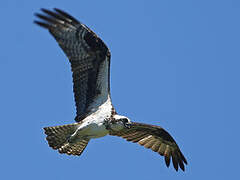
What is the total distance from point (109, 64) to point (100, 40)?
58 centimetres

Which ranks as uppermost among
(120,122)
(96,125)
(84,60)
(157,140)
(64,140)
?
(84,60)

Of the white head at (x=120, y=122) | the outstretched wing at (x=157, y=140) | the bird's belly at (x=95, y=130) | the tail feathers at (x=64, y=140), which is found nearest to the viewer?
the white head at (x=120, y=122)

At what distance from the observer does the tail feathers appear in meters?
12.5

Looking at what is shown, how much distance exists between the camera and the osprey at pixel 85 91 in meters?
12.1

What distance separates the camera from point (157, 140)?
13469 mm

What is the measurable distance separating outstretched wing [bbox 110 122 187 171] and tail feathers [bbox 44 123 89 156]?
104 cm

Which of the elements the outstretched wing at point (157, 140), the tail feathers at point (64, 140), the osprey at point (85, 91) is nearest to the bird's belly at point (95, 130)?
the osprey at point (85, 91)

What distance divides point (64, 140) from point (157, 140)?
2.33 m

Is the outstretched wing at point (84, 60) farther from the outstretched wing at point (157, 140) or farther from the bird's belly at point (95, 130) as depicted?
the outstretched wing at point (157, 140)

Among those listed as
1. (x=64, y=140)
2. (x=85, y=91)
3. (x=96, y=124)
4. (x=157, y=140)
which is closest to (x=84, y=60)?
(x=85, y=91)

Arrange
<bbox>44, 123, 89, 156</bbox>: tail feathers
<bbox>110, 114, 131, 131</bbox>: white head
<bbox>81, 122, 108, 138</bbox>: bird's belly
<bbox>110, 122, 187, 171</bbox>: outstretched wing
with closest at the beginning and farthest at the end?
<bbox>110, 114, 131, 131</bbox>: white head → <bbox>81, 122, 108, 138</bbox>: bird's belly → <bbox>44, 123, 89, 156</bbox>: tail feathers → <bbox>110, 122, 187, 171</bbox>: outstretched wing

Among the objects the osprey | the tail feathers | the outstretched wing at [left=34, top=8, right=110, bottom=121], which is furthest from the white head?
the tail feathers

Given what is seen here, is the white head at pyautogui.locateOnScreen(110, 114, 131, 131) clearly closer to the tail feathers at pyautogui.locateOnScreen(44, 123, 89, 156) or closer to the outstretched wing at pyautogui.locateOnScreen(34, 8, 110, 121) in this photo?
the outstretched wing at pyautogui.locateOnScreen(34, 8, 110, 121)

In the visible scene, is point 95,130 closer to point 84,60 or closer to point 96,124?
point 96,124
